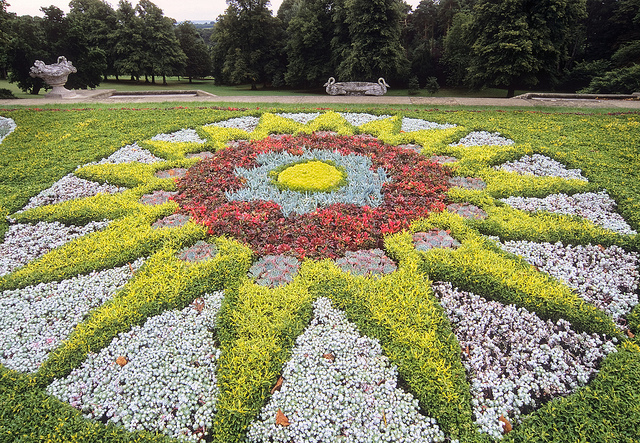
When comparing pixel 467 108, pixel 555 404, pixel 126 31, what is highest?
pixel 126 31

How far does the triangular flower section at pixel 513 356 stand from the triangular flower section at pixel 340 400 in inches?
23.2

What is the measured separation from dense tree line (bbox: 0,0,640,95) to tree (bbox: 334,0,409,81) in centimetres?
8

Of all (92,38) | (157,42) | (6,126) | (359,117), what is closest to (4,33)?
(6,126)


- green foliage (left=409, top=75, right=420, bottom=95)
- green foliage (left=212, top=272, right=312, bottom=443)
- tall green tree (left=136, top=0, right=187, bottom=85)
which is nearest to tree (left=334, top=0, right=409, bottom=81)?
green foliage (left=409, top=75, right=420, bottom=95)

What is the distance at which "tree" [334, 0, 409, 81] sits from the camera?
79.3 ft

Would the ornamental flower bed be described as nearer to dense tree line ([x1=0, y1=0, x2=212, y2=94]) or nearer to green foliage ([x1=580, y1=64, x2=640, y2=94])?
green foliage ([x1=580, y1=64, x2=640, y2=94])

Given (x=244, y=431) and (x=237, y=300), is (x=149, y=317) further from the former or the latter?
(x=244, y=431)

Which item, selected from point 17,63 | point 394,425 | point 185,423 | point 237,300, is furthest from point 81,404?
point 17,63

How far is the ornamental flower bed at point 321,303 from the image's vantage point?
9.14 feet

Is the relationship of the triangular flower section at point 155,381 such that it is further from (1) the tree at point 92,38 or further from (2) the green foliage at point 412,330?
(1) the tree at point 92,38

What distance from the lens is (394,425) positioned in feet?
8.89

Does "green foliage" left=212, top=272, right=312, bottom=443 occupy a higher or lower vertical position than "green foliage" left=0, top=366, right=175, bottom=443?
higher

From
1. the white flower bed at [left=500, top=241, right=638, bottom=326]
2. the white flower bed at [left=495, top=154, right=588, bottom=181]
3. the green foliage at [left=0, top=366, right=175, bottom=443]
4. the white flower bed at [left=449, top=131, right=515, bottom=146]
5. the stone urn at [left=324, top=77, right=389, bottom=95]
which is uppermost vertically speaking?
the stone urn at [left=324, top=77, right=389, bottom=95]

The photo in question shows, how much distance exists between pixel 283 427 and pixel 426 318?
1.66 meters
